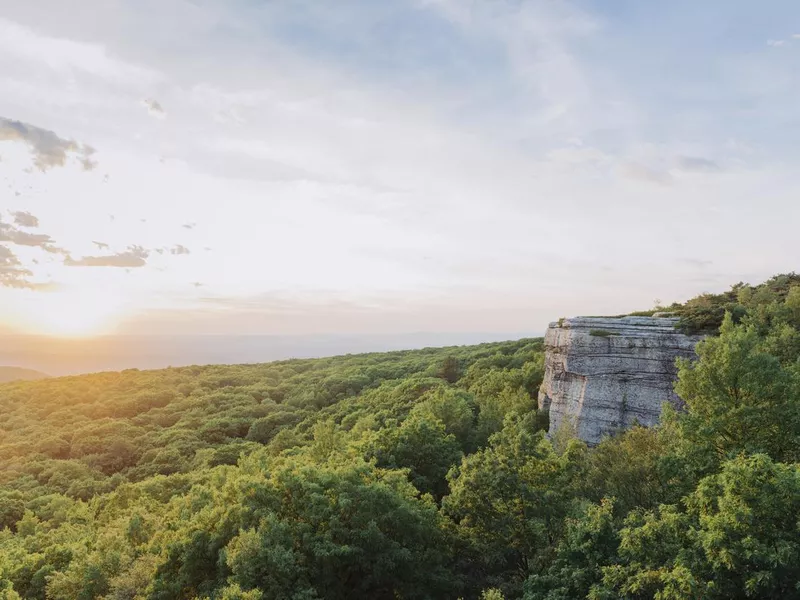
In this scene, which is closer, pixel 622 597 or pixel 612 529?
pixel 622 597

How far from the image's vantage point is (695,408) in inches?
939

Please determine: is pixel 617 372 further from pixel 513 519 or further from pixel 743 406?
pixel 513 519

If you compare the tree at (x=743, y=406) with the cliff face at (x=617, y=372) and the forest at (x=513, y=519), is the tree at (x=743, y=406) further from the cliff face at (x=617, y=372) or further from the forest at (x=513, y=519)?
the cliff face at (x=617, y=372)

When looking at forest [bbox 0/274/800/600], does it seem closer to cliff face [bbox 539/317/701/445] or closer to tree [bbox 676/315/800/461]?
tree [bbox 676/315/800/461]

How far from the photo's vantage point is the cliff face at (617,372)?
132ft

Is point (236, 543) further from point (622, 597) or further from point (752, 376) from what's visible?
point (752, 376)

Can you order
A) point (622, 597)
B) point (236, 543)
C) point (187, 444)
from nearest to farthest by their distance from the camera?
point (622, 597) → point (236, 543) → point (187, 444)

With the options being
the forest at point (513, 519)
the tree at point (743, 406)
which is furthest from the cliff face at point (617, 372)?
the tree at point (743, 406)

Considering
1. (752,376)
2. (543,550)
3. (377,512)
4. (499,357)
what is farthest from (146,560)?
(499,357)

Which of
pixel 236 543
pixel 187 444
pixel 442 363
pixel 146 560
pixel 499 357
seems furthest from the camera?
pixel 442 363

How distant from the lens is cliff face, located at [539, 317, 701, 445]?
4012cm

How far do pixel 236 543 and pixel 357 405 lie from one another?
58.5 m

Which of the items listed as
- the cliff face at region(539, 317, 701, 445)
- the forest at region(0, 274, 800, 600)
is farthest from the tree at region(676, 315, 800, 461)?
the cliff face at region(539, 317, 701, 445)

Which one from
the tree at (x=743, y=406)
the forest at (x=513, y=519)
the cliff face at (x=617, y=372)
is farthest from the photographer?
the cliff face at (x=617, y=372)
